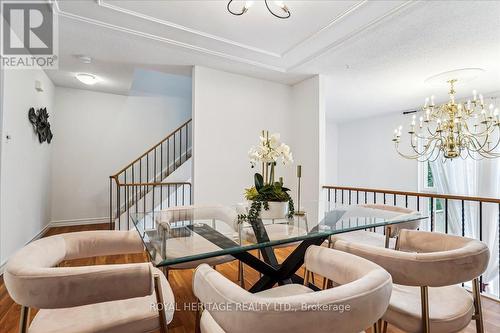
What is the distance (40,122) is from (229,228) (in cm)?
361

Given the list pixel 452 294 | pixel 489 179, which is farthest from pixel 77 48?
pixel 489 179

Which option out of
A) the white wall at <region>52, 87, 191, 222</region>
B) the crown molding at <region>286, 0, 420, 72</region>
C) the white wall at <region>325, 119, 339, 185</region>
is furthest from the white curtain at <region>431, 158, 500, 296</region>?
the white wall at <region>52, 87, 191, 222</region>

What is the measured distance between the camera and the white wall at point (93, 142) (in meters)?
4.66

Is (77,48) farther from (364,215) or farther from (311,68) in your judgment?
(364,215)

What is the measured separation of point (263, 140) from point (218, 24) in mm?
1402

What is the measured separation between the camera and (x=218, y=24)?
2488 millimetres

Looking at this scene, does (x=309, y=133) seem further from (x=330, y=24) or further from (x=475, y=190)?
(x=475, y=190)

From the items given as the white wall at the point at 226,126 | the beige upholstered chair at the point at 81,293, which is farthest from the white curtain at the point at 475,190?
the beige upholstered chair at the point at 81,293

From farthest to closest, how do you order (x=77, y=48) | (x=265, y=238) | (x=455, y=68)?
(x=455, y=68), (x=77, y=48), (x=265, y=238)

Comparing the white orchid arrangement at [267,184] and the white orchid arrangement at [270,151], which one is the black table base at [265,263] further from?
the white orchid arrangement at [270,151]

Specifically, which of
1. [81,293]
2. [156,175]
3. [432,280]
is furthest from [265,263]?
[156,175]

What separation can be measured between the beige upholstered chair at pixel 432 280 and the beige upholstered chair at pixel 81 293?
0.95m

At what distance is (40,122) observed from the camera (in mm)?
3631

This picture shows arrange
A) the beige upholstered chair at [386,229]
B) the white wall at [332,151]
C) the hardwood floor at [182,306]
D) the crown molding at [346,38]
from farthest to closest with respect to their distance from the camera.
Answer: the white wall at [332,151] < the crown molding at [346,38] < the beige upholstered chair at [386,229] < the hardwood floor at [182,306]
